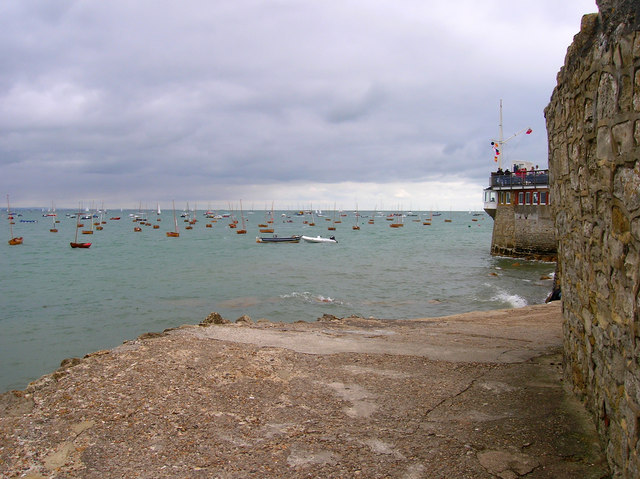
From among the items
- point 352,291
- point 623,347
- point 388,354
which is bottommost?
point 352,291


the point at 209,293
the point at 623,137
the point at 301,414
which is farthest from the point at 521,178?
the point at 623,137

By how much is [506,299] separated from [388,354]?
1511cm

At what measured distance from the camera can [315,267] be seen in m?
35.9

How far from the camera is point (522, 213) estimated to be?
35.4 meters

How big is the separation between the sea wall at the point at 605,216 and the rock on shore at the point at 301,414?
0.79 m

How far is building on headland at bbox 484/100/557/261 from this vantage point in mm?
34688

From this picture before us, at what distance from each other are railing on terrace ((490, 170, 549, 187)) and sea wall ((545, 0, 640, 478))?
32.3 metres

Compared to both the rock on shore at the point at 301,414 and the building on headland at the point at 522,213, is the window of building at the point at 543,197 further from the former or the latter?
the rock on shore at the point at 301,414

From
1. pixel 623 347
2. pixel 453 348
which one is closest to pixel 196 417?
pixel 623 347

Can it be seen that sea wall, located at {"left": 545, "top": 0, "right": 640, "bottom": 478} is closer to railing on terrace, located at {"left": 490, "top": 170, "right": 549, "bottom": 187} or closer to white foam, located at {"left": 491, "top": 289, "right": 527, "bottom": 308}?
white foam, located at {"left": 491, "top": 289, "right": 527, "bottom": 308}

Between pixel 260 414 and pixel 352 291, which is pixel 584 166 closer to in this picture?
pixel 260 414

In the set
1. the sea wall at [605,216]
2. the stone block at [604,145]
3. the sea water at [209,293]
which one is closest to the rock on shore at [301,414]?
the sea wall at [605,216]

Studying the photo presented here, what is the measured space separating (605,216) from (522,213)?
34120mm

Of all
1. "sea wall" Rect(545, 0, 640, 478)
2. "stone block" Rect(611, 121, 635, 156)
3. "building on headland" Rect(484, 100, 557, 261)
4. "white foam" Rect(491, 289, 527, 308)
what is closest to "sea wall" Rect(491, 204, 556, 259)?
"building on headland" Rect(484, 100, 557, 261)
